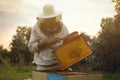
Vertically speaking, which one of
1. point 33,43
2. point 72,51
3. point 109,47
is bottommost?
point 72,51

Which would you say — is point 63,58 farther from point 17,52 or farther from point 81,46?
point 17,52

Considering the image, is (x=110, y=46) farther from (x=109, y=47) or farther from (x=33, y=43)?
(x=33, y=43)

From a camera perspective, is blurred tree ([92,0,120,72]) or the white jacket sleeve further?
blurred tree ([92,0,120,72])

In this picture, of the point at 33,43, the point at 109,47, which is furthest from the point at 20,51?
the point at 33,43

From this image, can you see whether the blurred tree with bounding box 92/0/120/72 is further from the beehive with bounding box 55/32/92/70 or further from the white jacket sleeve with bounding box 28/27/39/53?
the beehive with bounding box 55/32/92/70

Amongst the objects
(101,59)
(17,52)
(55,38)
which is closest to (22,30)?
(17,52)

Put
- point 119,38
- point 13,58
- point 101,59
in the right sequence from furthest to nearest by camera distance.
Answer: point 13,58 → point 101,59 → point 119,38

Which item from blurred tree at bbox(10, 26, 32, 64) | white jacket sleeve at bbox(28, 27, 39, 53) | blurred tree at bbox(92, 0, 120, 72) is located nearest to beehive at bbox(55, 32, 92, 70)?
white jacket sleeve at bbox(28, 27, 39, 53)

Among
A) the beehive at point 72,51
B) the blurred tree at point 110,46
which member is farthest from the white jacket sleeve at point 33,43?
the blurred tree at point 110,46

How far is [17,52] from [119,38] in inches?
1586

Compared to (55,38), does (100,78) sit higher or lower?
lower

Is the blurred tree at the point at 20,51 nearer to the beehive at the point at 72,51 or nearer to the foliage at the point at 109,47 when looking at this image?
the foliage at the point at 109,47

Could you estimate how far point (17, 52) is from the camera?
79125 millimetres

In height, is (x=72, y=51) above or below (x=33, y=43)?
below
